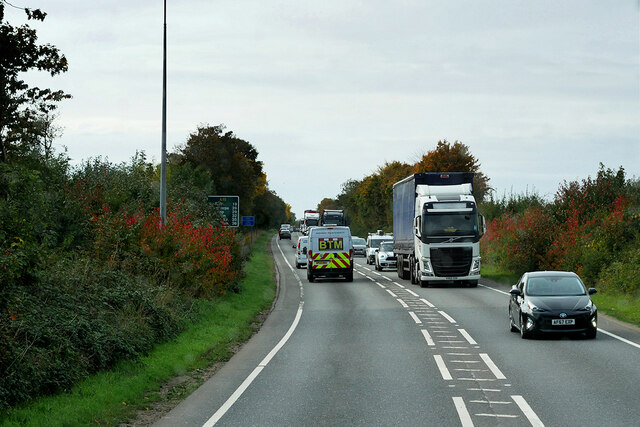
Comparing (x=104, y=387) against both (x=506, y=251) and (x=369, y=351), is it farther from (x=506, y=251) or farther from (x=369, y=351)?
(x=506, y=251)

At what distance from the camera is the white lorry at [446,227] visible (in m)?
34.0

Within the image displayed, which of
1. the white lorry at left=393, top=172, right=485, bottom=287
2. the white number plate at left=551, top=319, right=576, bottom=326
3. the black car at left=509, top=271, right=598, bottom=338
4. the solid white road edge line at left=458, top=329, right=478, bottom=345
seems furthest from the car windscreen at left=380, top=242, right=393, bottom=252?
the white number plate at left=551, top=319, right=576, bottom=326

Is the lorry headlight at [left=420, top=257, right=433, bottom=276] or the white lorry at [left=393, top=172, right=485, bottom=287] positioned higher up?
the white lorry at [left=393, top=172, right=485, bottom=287]

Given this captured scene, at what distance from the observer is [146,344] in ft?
49.4

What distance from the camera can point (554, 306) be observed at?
56.5ft

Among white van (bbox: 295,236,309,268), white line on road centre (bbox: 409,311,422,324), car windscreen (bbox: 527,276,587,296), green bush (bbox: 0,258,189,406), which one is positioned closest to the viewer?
green bush (bbox: 0,258,189,406)

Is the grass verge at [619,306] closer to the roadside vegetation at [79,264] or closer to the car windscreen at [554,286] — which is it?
the car windscreen at [554,286]

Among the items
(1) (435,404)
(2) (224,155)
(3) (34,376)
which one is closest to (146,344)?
(3) (34,376)

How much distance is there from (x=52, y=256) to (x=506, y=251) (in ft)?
93.5

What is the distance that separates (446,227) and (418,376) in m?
21.5

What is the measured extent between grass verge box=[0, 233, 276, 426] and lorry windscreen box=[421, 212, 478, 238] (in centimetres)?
1256

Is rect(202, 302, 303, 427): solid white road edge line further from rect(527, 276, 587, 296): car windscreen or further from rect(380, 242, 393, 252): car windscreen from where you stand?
rect(380, 242, 393, 252): car windscreen

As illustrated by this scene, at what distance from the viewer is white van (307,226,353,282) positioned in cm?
3919

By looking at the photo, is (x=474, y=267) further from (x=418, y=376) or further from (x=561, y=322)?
(x=418, y=376)
